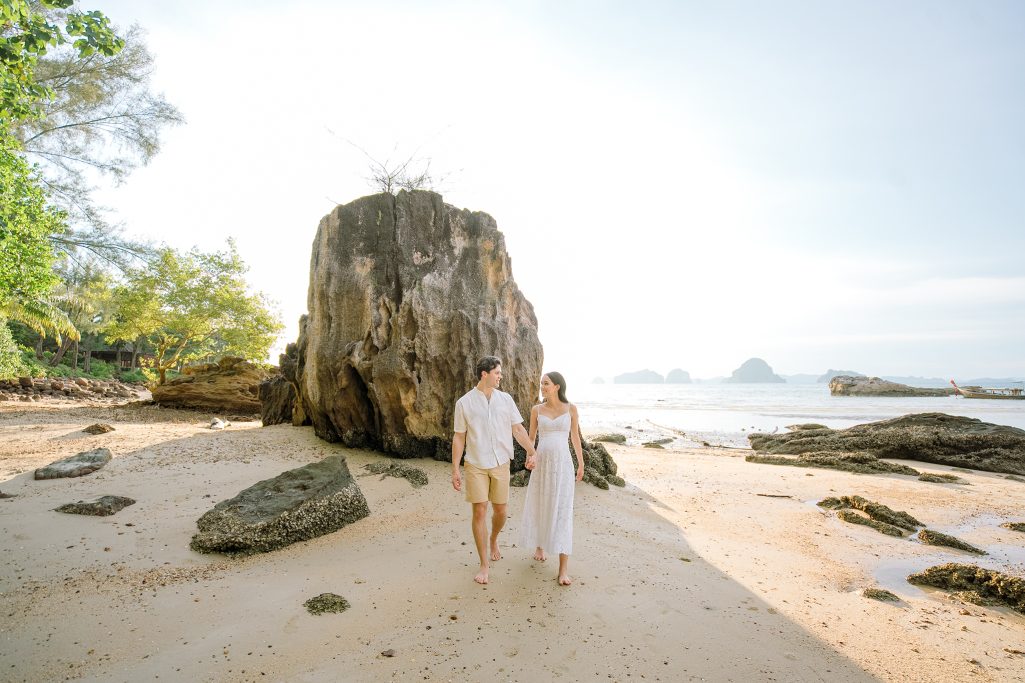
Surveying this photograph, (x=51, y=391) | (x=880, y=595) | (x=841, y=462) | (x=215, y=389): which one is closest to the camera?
(x=880, y=595)

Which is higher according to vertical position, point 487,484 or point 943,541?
point 487,484

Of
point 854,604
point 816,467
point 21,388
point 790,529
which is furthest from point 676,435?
point 21,388

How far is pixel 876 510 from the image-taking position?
23.4ft

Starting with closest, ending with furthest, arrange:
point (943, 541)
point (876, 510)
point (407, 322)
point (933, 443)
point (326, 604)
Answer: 1. point (326, 604)
2. point (943, 541)
3. point (876, 510)
4. point (407, 322)
5. point (933, 443)

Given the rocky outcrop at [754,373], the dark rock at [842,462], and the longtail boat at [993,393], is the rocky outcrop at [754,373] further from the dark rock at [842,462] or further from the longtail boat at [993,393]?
the dark rock at [842,462]

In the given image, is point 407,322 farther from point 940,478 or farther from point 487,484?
point 940,478

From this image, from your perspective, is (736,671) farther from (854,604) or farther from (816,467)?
(816,467)

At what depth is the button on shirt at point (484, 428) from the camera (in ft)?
14.8

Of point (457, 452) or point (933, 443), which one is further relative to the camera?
point (933, 443)

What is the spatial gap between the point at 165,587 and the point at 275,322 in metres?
21.7

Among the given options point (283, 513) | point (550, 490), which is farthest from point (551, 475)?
point (283, 513)

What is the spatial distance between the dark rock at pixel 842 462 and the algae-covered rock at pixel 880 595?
774cm

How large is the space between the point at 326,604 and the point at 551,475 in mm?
2094

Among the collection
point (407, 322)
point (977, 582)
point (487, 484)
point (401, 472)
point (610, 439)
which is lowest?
point (610, 439)
